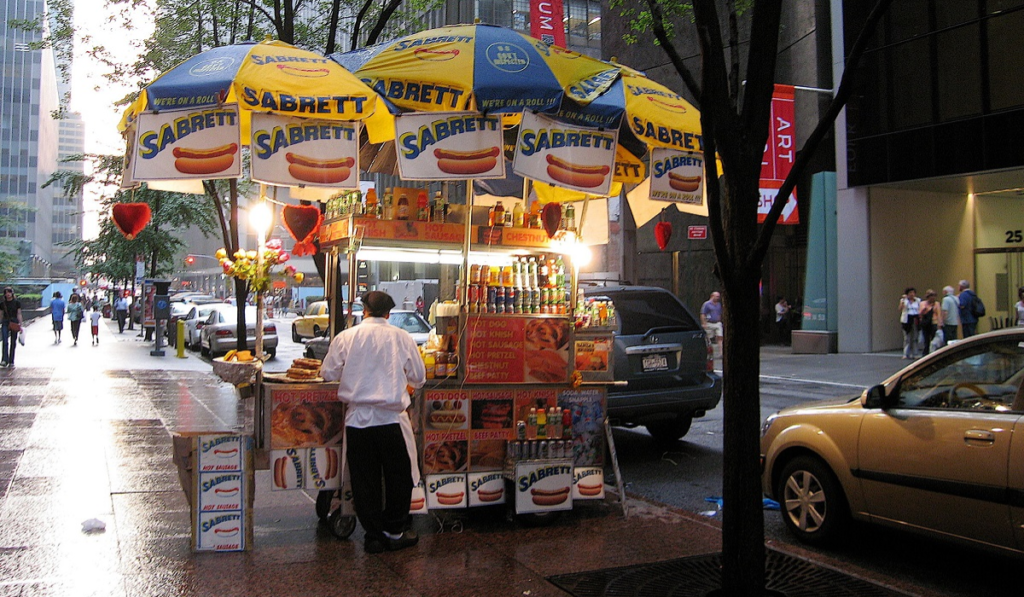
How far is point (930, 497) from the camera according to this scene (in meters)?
5.16

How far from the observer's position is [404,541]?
577 centimetres

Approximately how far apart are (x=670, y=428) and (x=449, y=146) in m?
5.59

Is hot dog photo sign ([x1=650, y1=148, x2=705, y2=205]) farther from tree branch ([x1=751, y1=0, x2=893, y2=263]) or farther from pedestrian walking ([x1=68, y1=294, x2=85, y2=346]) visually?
pedestrian walking ([x1=68, y1=294, x2=85, y2=346])

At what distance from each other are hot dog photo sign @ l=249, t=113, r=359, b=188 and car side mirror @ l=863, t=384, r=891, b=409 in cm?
390

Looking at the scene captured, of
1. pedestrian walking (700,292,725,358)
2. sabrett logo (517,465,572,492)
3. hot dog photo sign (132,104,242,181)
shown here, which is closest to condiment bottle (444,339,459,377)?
sabrett logo (517,465,572,492)

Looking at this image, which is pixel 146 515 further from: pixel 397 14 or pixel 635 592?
pixel 397 14

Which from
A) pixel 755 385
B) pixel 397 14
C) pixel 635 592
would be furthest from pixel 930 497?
pixel 397 14

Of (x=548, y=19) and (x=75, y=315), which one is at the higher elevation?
(x=548, y=19)

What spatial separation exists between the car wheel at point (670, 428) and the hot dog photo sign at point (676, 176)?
3.77m

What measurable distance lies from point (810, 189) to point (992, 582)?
20.3 meters

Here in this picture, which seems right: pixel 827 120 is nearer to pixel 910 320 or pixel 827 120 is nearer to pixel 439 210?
pixel 439 210

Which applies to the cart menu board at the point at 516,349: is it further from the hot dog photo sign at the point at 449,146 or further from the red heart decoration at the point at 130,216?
the red heart decoration at the point at 130,216

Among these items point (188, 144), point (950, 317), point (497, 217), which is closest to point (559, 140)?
point (497, 217)

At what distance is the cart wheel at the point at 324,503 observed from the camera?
20.8 ft
